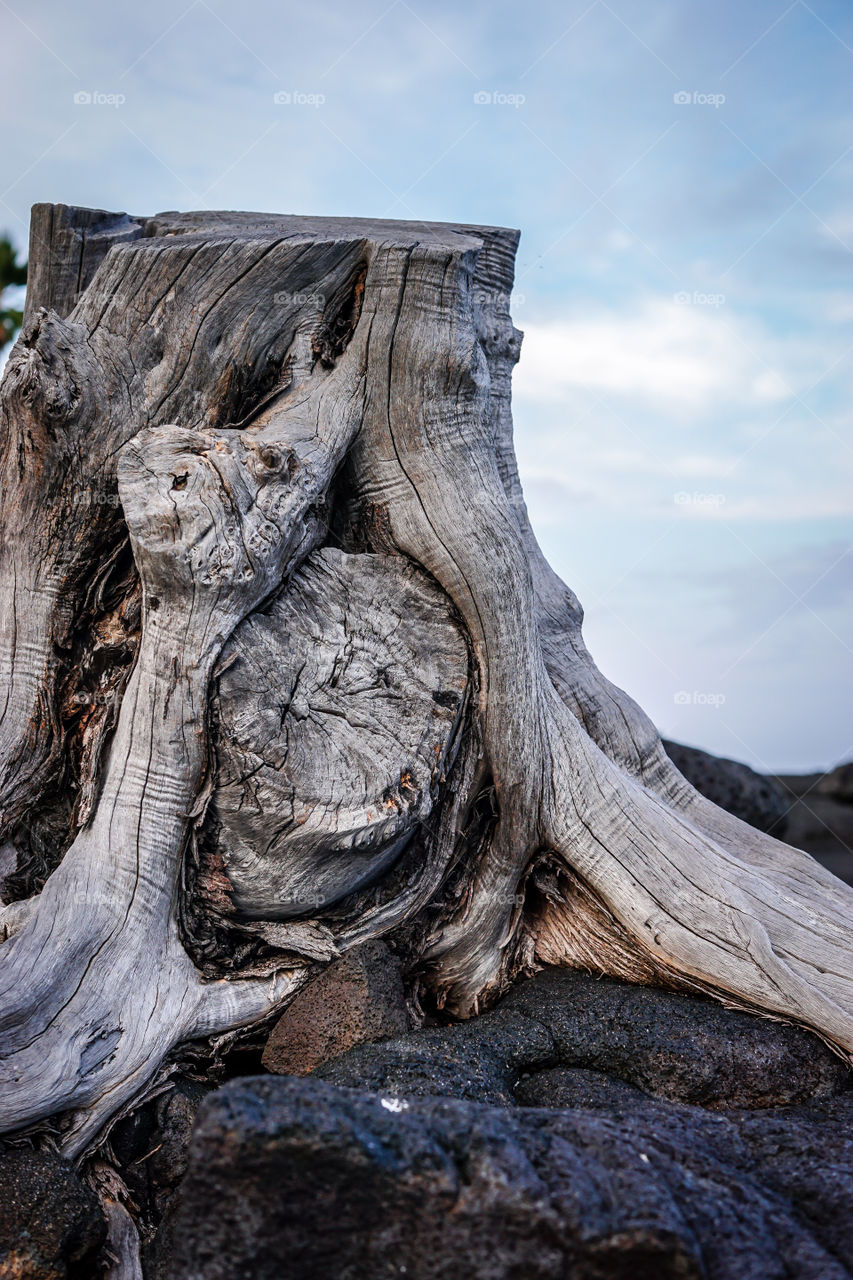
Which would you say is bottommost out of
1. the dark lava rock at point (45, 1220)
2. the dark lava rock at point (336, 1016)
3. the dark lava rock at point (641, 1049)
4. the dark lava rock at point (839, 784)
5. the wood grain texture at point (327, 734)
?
the dark lava rock at point (45, 1220)

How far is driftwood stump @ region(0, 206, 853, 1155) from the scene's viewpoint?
368cm

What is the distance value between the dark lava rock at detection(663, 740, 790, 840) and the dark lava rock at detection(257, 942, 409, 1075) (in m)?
5.10

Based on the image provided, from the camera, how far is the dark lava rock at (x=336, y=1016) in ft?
12.4

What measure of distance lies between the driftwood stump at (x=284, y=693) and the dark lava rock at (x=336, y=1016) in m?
0.11

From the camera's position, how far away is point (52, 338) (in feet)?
13.4

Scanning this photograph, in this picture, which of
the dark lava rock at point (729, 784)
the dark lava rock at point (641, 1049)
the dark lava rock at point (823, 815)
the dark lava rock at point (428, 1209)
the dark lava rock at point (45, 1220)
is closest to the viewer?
the dark lava rock at point (428, 1209)

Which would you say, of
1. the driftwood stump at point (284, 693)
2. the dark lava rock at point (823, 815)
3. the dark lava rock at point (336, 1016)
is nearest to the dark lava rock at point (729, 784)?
the driftwood stump at point (284, 693)

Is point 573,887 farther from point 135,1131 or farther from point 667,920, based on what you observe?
point 135,1131

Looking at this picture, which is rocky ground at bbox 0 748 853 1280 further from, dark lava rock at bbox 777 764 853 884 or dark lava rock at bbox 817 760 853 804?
dark lava rock at bbox 817 760 853 804

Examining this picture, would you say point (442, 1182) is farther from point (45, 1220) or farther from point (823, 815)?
point (823, 815)

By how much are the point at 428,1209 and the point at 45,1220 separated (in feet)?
4.73

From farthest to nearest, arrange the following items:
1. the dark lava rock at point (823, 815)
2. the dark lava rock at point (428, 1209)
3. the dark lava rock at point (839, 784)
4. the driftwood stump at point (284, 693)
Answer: the dark lava rock at point (839, 784), the dark lava rock at point (823, 815), the driftwood stump at point (284, 693), the dark lava rock at point (428, 1209)

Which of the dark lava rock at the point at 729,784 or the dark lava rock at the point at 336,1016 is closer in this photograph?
the dark lava rock at the point at 336,1016

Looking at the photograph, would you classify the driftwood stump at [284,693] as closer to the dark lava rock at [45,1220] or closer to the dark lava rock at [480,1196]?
the dark lava rock at [45,1220]
